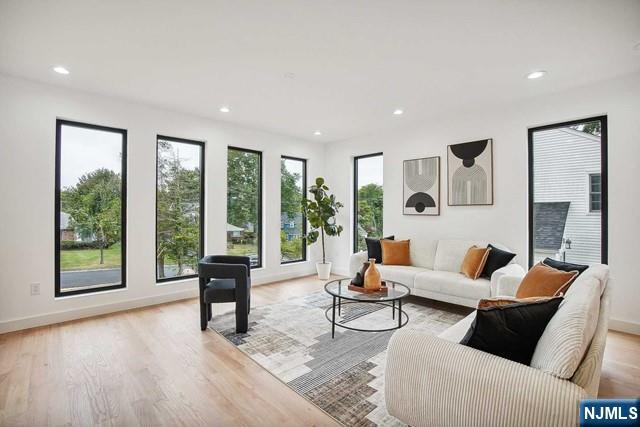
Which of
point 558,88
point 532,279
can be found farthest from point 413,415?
point 558,88

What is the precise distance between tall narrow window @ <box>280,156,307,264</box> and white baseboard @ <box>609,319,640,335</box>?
175 inches

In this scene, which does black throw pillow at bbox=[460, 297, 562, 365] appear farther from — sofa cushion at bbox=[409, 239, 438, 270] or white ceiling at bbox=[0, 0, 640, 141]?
sofa cushion at bbox=[409, 239, 438, 270]

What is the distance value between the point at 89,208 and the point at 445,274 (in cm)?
454

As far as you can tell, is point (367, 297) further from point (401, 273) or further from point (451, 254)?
point (451, 254)

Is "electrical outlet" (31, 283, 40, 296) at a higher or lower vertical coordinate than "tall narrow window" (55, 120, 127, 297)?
lower

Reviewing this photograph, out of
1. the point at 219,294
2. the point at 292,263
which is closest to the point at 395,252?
the point at 292,263

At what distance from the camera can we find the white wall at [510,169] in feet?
10.3

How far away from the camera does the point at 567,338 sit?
3.93 ft

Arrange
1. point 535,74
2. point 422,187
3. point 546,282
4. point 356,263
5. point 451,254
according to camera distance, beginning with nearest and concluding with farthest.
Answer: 1. point 546,282
2. point 535,74
3. point 451,254
4. point 356,263
5. point 422,187

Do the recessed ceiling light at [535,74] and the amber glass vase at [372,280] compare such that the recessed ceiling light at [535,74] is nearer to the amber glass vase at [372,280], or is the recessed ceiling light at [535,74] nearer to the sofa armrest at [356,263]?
the amber glass vase at [372,280]

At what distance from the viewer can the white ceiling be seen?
2143 mm

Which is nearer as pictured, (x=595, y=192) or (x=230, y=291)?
(x=230, y=291)

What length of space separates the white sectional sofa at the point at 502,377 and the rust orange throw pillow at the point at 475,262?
201cm

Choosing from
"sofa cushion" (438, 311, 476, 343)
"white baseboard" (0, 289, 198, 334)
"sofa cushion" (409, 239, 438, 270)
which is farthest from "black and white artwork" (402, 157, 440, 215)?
"white baseboard" (0, 289, 198, 334)
